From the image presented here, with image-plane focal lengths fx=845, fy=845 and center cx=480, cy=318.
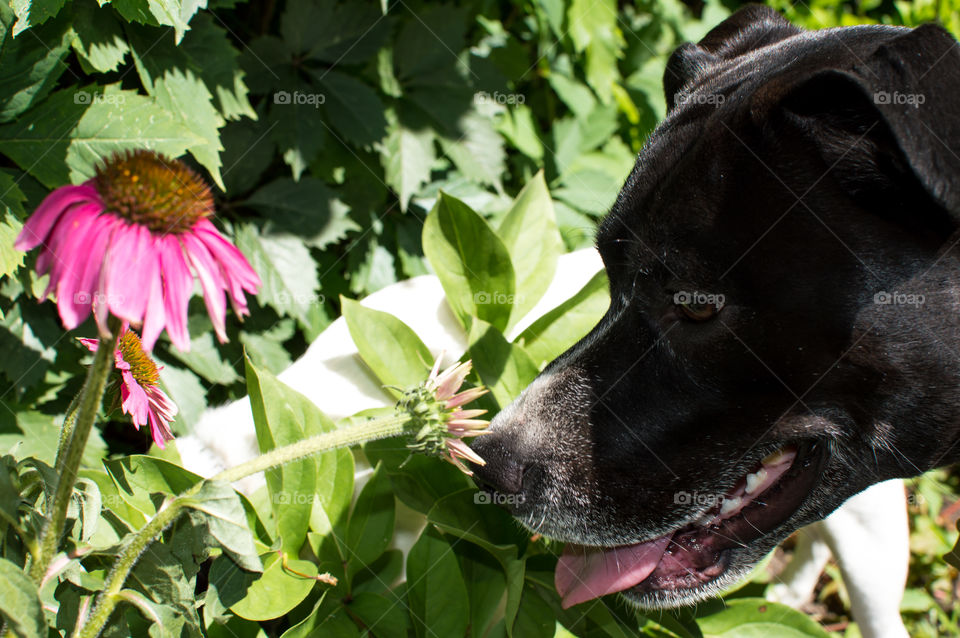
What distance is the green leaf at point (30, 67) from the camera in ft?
6.18

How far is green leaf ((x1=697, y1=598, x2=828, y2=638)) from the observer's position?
2000 millimetres

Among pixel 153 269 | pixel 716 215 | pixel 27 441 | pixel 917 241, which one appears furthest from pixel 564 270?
pixel 153 269

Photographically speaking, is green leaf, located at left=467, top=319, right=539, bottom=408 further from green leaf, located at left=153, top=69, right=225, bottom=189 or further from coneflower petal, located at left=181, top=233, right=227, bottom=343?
coneflower petal, located at left=181, top=233, right=227, bottom=343

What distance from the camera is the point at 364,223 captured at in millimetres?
3229

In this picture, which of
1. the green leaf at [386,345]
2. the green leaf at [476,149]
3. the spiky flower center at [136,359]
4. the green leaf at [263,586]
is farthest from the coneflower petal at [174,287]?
the green leaf at [476,149]

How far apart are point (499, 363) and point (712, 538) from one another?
66 cm

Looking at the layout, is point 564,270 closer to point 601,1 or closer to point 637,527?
point 637,527

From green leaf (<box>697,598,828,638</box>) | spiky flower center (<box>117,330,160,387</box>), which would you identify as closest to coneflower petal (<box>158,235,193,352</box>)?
spiky flower center (<box>117,330,160,387</box>)

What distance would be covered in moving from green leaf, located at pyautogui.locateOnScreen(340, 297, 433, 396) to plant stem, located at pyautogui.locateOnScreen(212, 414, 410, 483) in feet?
2.24

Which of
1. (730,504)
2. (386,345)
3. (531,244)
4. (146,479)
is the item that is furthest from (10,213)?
(730,504)

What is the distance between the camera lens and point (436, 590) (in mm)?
1631

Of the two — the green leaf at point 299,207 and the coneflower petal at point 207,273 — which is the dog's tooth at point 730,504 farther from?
the green leaf at point 299,207

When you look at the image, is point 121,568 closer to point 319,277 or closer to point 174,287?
point 174,287

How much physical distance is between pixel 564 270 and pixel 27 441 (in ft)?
5.33
